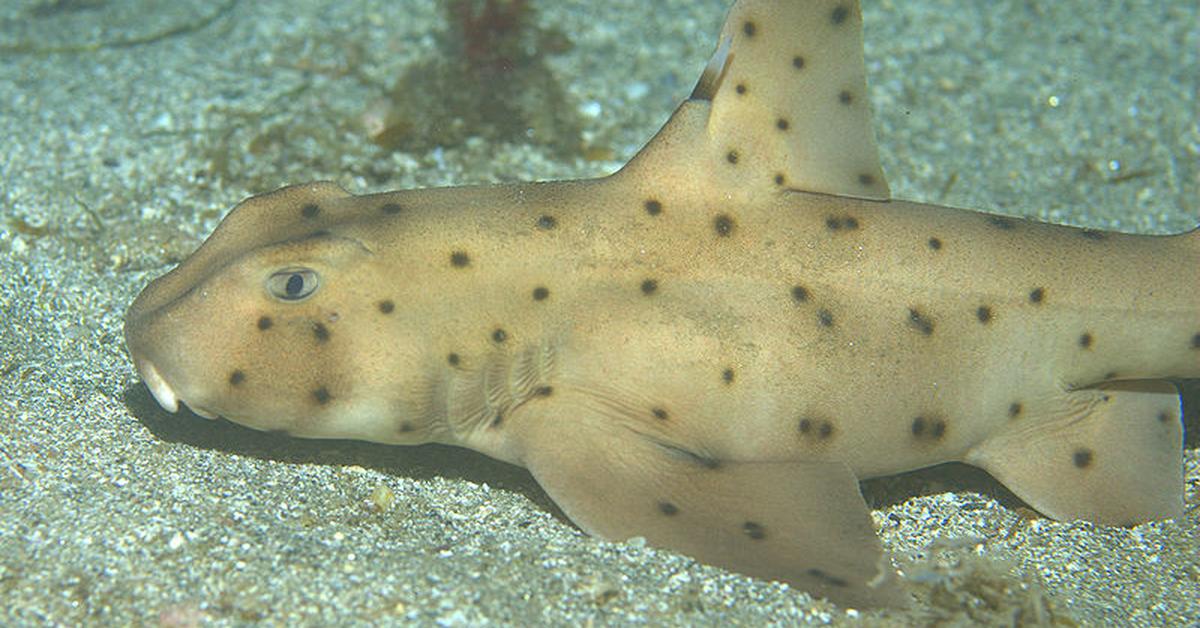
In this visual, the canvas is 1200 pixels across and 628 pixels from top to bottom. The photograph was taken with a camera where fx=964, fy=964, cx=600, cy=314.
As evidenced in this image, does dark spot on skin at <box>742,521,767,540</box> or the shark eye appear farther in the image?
the shark eye

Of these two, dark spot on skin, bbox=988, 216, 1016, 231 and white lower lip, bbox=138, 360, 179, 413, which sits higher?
dark spot on skin, bbox=988, 216, 1016, 231

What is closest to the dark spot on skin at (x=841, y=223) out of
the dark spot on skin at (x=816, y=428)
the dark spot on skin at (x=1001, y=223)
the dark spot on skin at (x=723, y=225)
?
the dark spot on skin at (x=723, y=225)

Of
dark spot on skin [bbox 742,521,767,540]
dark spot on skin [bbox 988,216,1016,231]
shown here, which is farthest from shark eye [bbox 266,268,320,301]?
dark spot on skin [bbox 988,216,1016,231]

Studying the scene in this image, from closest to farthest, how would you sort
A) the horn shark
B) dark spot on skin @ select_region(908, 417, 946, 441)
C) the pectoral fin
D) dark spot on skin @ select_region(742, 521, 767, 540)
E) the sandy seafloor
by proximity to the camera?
the sandy seafloor, the pectoral fin, dark spot on skin @ select_region(742, 521, 767, 540), the horn shark, dark spot on skin @ select_region(908, 417, 946, 441)

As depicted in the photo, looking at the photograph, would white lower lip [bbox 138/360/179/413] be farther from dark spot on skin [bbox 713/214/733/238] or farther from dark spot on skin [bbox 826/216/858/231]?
dark spot on skin [bbox 826/216/858/231]

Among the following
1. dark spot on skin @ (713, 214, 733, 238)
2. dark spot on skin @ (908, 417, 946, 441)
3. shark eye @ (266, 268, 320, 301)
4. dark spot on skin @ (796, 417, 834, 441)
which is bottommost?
shark eye @ (266, 268, 320, 301)

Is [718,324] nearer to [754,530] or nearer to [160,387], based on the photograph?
[754,530]

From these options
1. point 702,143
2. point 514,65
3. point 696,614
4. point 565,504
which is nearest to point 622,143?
point 514,65
